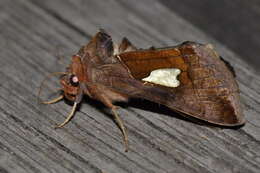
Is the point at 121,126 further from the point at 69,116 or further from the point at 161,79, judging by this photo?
the point at 161,79

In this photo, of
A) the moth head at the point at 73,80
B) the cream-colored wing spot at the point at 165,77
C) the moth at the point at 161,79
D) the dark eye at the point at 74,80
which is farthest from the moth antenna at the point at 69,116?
the cream-colored wing spot at the point at 165,77

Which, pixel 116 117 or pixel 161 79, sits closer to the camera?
pixel 116 117

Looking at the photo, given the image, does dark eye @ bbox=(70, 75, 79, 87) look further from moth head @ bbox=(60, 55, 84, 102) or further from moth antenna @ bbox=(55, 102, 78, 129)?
moth antenna @ bbox=(55, 102, 78, 129)

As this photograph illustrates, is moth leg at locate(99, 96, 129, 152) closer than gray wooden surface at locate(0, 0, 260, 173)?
No

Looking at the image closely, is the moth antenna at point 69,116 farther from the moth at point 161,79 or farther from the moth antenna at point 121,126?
the moth antenna at point 121,126

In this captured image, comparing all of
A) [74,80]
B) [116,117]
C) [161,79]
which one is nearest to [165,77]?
[161,79]

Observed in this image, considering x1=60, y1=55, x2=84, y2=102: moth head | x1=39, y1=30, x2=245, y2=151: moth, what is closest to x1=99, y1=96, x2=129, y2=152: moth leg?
x1=39, y1=30, x2=245, y2=151: moth
